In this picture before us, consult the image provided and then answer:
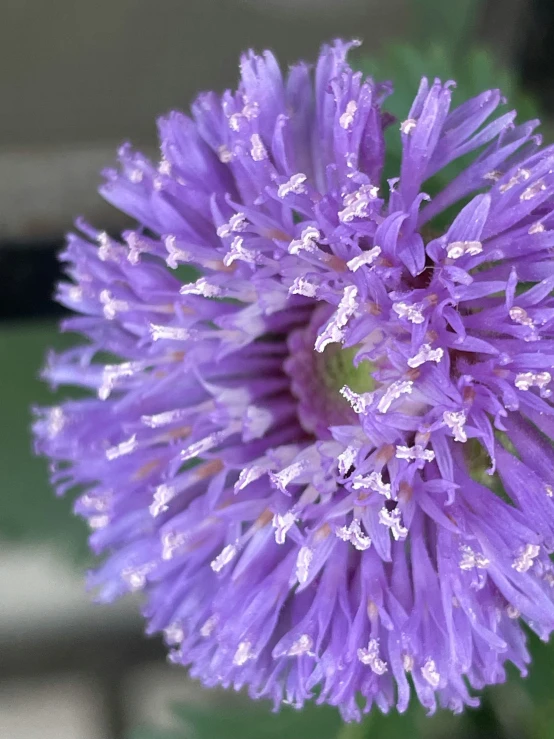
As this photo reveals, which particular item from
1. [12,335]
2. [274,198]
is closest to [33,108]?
[12,335]

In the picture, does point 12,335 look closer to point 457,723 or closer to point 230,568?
point 230,568

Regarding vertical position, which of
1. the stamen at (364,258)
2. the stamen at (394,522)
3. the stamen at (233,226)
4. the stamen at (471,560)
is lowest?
the stamen at (471,560)

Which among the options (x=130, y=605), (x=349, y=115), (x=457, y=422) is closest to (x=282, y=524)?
(x=457, y=422)

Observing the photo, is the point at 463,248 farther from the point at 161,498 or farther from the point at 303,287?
the point at 161,498

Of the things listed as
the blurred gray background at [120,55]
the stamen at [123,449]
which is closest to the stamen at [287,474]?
the stamen at [123,449]

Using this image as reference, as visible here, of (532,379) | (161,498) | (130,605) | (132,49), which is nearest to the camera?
(532,379)

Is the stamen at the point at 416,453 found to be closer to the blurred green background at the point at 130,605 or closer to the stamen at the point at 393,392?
the stamen at the point at 393,392

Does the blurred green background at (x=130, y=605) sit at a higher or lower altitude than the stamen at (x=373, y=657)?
higher
